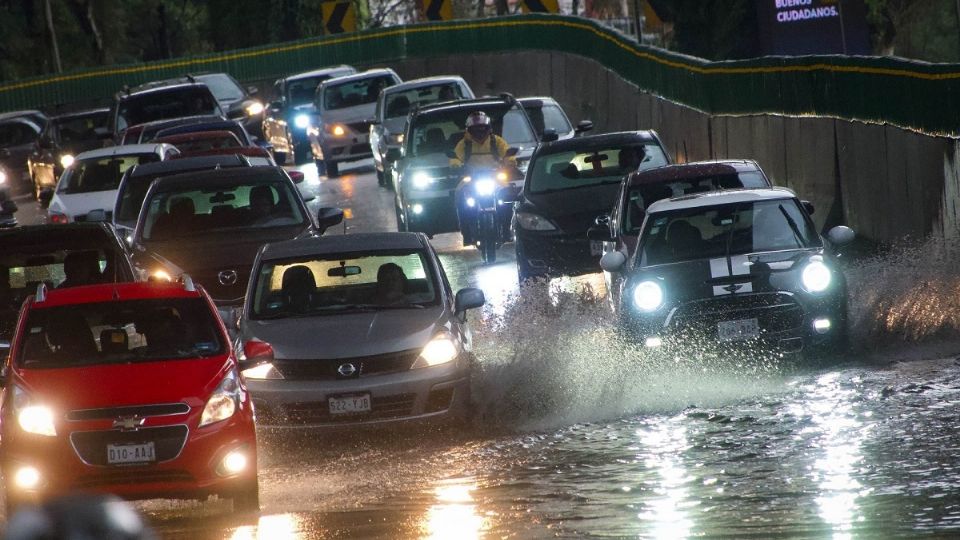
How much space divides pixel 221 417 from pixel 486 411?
11.4ft

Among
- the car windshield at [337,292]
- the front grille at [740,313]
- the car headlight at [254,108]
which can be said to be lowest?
the front grille at [740,313]

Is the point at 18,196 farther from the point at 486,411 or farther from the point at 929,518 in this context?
the point at 929,518

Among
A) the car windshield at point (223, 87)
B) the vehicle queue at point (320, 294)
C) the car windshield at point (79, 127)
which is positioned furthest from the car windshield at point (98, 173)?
the car windshield at point (223, 87)

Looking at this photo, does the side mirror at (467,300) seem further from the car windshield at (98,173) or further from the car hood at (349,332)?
the car windshield at (98,173)

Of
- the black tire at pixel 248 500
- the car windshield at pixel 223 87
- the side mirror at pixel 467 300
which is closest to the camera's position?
the black tire at pixel 248 500

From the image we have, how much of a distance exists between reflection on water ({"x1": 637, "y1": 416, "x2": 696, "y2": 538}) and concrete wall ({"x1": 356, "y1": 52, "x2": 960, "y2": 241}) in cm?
671

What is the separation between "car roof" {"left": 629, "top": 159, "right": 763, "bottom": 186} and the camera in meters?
17.5

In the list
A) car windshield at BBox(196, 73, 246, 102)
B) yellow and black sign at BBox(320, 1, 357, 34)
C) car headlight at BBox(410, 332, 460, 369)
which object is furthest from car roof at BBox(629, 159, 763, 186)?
yellow and black sign at BBox(320, 1, 357, 34)

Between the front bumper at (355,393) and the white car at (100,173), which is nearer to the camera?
the front bumper at (355,393)

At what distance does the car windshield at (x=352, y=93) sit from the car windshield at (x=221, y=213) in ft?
62.0

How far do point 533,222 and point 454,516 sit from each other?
419 inches

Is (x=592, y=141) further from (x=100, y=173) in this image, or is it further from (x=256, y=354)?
(x=256, y=354)

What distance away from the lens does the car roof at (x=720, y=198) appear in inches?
587

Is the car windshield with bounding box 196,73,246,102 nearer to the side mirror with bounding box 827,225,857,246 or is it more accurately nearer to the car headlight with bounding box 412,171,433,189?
the car headlight with bounding box 412,171,433,189
